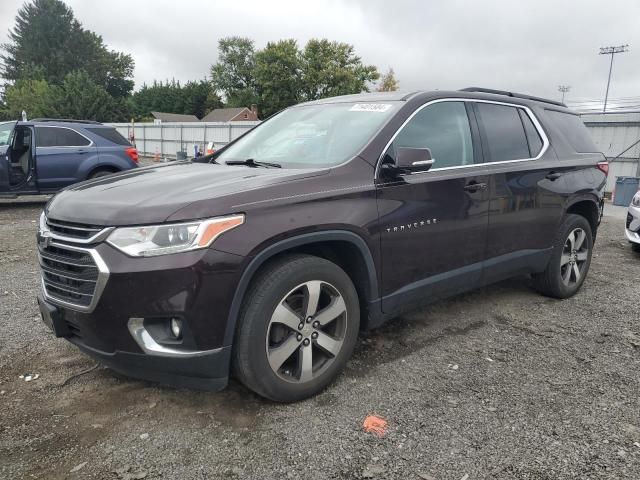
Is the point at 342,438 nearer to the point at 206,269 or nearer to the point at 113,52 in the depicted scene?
the point at 206,269

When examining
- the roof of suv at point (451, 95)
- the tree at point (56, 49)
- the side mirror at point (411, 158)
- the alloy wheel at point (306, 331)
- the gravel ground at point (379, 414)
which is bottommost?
the gravel ground at point (379, 414)

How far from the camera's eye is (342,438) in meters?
2.45

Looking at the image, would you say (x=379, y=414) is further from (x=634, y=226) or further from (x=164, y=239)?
(x=634, y=226)

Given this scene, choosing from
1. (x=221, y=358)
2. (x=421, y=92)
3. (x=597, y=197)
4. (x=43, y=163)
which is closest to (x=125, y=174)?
(x=221, y=358)

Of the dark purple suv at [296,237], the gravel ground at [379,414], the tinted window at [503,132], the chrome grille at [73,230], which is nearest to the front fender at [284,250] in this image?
the dark purple suv at [296,237]

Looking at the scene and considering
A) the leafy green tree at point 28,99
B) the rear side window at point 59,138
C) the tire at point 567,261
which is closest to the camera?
the tire at point 567,261

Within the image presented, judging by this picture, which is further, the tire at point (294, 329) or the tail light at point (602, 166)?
the tail light at point (602, 166)

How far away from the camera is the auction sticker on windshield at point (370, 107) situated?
10.9 feet

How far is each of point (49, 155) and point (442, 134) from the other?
327 inches

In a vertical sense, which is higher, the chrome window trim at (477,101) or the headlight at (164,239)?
the chrome window trim at (477,101)

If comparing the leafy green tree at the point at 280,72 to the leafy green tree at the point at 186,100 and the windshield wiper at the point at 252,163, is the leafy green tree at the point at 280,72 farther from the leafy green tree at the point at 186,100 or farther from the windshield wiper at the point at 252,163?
the windshield wiper at the point at 252,163

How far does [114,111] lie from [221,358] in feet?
186

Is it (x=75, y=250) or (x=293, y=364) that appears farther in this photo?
(x=293, y=364)

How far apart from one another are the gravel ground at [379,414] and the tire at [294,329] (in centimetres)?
17
